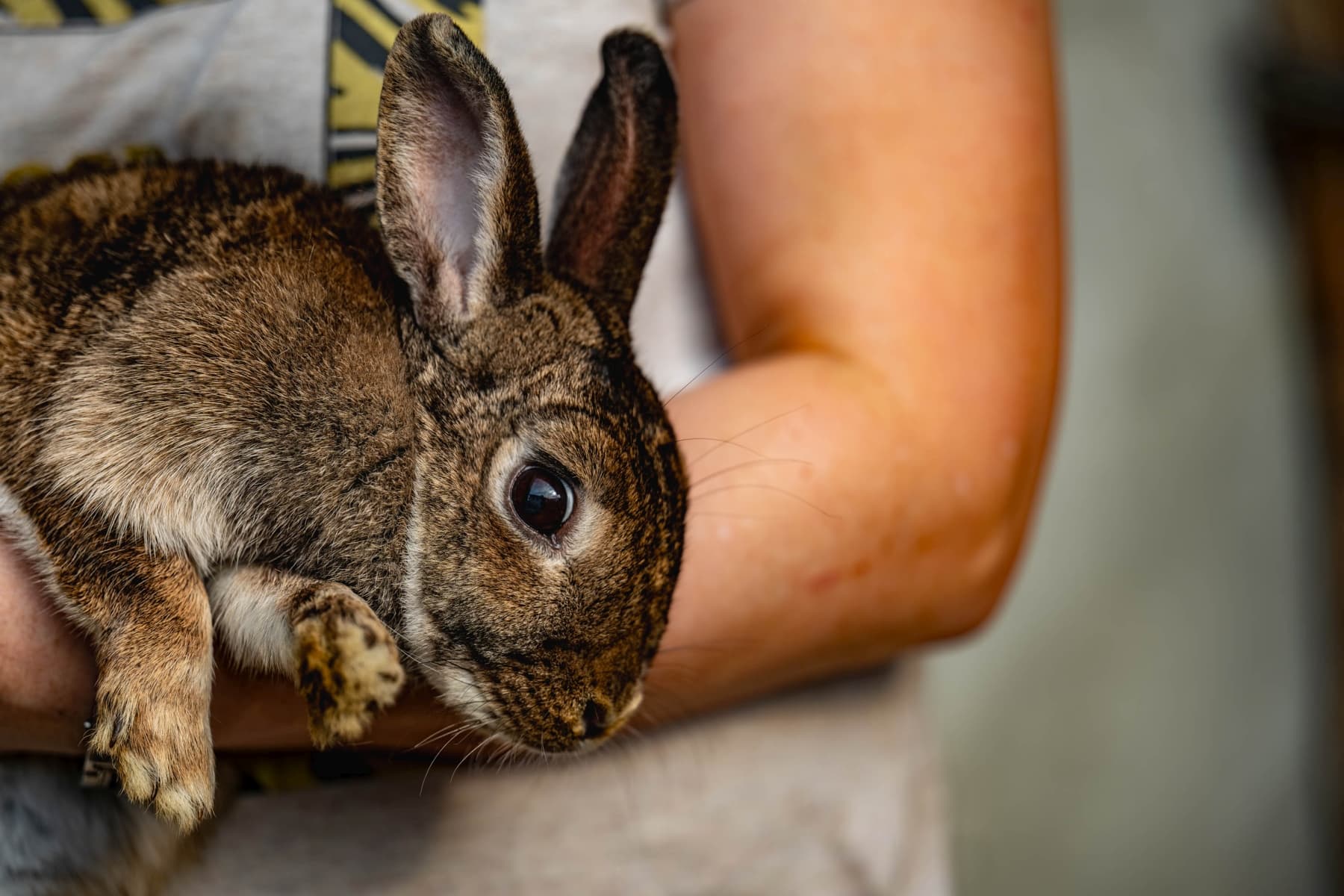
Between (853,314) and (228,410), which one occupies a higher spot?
(853,314)

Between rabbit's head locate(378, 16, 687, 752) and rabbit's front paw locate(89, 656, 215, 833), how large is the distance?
15cm

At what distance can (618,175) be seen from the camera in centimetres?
91

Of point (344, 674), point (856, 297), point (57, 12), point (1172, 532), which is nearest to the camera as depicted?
point (344, 674)

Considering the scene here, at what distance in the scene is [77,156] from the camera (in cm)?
103

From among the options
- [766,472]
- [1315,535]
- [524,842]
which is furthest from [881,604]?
[1315,535]

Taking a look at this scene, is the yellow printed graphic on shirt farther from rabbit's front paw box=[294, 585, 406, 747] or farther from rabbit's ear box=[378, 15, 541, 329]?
rabbit's front paw box=[294, 585, 406, 747]

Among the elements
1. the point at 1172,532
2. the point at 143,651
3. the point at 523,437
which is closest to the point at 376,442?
the point at 523,437

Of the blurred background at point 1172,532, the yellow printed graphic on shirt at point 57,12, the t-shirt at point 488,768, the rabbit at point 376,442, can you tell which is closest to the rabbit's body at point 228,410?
the rabbit at point 376,442

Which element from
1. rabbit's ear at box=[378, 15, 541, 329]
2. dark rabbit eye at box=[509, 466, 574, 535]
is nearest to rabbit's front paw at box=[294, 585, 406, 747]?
dark rabbit eye at box=[509, 466, 574, 535]

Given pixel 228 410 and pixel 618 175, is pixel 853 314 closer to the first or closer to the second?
pixel 618 175

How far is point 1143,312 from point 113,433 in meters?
2.62

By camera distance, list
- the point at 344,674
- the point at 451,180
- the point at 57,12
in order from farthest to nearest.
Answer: the point at 57,12
the point at 451,180
the point at 344,674

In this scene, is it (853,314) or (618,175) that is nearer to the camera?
(618,175)

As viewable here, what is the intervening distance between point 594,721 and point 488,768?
24 centimetres
